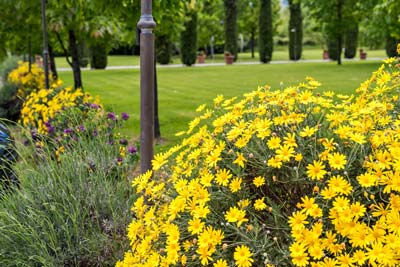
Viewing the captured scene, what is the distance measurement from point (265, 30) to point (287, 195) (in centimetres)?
2846

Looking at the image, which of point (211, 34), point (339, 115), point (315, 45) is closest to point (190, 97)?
point (339, 115)

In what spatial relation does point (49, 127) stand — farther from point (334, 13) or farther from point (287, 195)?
point (334, 13)

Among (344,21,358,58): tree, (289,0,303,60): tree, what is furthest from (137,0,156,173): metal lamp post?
(344,21,358,58): tree

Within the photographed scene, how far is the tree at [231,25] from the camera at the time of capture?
30.9m

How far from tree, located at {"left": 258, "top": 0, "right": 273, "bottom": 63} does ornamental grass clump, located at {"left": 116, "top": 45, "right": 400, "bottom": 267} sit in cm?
2738

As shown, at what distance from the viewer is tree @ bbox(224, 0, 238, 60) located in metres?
30.9

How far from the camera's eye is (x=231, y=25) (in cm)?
3116

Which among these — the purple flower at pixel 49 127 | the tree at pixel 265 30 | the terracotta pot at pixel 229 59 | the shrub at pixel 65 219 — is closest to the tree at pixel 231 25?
the tree at pixel 265 30

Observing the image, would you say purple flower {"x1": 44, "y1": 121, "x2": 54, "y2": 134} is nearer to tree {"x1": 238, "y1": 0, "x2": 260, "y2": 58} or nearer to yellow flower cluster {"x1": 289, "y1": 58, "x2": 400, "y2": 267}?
yellow flower cluster {"x1": 289, "y1": 58, "x2": 400, "y2": 267}

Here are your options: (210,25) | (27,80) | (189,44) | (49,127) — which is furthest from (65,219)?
(210,25)

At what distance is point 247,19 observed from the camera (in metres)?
40.1

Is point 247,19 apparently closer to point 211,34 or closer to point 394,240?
point 211,34

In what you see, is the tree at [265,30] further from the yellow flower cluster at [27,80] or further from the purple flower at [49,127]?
the purple flower at [49,127]

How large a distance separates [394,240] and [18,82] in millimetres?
10554
